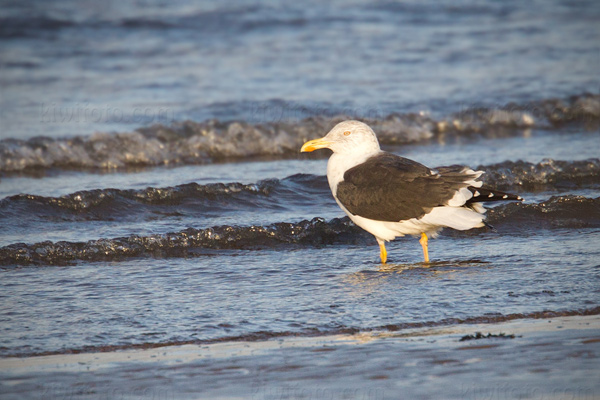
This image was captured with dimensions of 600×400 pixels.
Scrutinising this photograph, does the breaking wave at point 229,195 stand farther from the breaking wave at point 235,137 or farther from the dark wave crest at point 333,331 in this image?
the dark wave crest at point 333,331

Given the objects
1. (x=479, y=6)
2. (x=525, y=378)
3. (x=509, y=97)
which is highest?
(x=479, y=6)

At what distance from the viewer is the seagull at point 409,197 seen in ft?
19.3

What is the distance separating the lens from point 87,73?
45.5ft

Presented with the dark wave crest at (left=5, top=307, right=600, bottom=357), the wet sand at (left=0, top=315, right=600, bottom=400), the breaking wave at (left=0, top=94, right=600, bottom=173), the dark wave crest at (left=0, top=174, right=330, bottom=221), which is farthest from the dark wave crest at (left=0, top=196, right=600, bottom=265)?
the breaking wave at (left=0, top=94, right=600, bottom=173)

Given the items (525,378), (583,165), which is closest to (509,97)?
(583,165)

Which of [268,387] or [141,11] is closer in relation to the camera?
[268,387]

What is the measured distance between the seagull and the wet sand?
1435 mm

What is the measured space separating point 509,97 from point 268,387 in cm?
957

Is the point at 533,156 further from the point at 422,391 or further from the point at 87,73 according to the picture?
the point at 87,73

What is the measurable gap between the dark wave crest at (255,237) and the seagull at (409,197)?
2.38ft

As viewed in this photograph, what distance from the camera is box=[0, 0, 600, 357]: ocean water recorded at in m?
5.07

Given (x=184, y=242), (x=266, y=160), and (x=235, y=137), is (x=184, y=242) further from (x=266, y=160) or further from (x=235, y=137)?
(x=235, y=137)

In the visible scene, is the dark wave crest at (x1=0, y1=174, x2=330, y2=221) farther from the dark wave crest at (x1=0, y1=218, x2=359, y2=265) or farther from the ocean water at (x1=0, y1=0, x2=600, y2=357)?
the dark wave crest at (x1=0, y1=218, x2=359, y2=265)

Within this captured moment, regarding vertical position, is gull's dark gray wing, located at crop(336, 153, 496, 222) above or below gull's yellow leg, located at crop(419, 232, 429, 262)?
above
